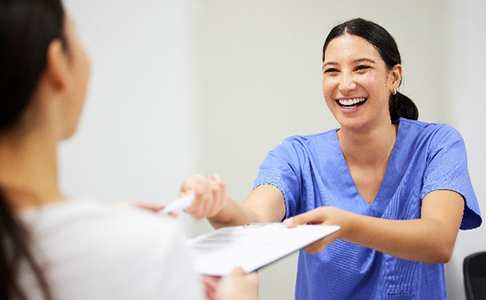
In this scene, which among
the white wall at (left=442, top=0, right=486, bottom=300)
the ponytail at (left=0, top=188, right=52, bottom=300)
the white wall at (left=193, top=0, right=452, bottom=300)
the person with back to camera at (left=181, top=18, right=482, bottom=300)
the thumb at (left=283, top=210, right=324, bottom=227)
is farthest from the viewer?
the white wall at (left=442, top=0, right=486, bottom=300)

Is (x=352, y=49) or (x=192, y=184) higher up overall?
(x=352, y=49)

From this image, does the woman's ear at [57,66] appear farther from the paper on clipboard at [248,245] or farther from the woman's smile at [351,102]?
the woman's smile at [351,102]

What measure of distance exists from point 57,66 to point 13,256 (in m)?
0.18

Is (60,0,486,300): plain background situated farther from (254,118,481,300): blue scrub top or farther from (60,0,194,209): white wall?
(254,118,481,300): blue scrub top

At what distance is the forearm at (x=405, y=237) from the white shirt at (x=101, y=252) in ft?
1.74

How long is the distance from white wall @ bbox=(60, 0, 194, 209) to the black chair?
3.35 feet

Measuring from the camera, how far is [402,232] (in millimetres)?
936

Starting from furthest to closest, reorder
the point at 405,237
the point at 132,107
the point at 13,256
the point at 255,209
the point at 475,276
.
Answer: the point at 132,107 → the point at 475,276 → the point at 255,209 → the point at 405,237 → the point at 13,256

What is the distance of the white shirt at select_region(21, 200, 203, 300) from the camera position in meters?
0.41

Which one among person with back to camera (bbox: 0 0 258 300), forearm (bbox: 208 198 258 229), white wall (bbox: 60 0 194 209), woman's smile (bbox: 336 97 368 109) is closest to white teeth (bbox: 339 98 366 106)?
woman's smile (bbox: 336 97 368 109)

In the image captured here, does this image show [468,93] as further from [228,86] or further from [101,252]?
[101,252]

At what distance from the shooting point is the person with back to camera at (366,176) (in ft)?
3.70

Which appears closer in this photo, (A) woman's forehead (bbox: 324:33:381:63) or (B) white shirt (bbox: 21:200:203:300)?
(B) white shirt (bbox: 21:200:203:300)

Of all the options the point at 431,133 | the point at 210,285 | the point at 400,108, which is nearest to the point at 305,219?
the point at 210,285
